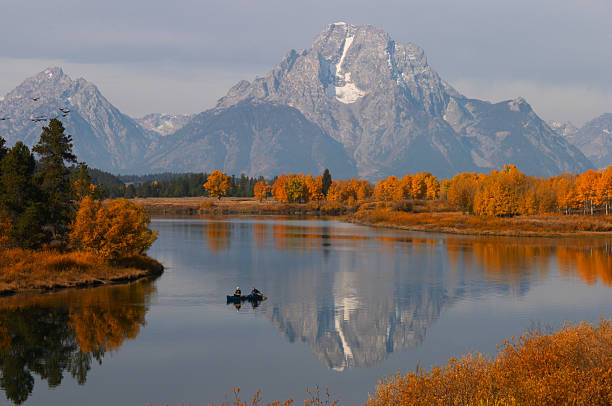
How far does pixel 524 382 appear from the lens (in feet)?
60.6

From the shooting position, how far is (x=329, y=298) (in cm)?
5197

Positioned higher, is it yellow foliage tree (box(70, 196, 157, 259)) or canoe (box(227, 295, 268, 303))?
yellow foliage tree (box(70, 196, 157, 259))

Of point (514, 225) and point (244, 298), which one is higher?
point (514, 225)

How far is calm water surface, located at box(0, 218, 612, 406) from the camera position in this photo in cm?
2980

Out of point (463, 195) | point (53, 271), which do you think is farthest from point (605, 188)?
point (53, 271)

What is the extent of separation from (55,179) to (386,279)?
3610 cm

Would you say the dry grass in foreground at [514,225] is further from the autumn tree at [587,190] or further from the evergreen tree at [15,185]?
the evergreen tree at [15,185]

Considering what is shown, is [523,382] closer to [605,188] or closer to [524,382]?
[524,382]

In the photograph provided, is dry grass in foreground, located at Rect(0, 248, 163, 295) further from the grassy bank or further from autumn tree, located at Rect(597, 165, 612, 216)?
autumn tree, located at Rect(597, 165, 612, 216)

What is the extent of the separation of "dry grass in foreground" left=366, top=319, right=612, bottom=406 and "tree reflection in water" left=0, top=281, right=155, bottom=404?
18.5 m

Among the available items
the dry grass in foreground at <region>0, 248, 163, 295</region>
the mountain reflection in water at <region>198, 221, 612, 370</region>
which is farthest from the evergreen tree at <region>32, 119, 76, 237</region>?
the mountain reflection in water at <region>198, 221, 612, 370</region>

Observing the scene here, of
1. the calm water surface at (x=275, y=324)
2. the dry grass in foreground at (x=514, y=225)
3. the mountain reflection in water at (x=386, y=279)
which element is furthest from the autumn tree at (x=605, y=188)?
the calm water surface at (x=275, y=324)

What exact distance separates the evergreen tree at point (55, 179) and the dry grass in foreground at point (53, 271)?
555 cm

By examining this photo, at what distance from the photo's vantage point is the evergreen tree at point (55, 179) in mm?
61469
